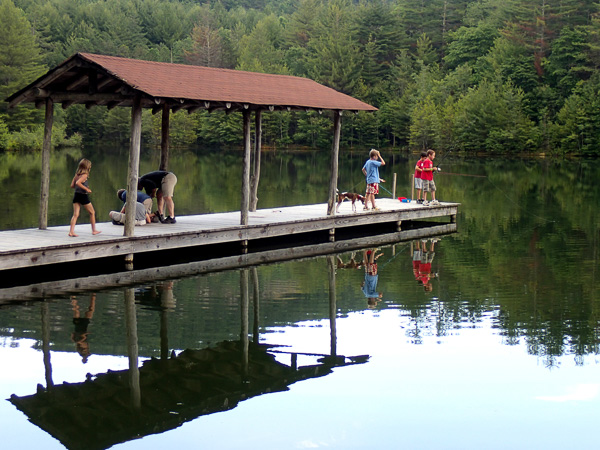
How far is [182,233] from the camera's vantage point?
16.1 m

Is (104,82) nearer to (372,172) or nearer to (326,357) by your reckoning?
(326,357)

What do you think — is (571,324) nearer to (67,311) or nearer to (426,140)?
(67,311)

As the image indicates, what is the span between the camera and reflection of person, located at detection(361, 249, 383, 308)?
1390cm

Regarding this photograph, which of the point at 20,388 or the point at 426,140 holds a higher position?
the point at 426,140

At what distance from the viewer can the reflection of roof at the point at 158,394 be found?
793cm

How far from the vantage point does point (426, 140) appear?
76750mm

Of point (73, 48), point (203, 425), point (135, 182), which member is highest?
point (73, 48)

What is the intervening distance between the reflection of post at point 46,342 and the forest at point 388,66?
5348 centimetres

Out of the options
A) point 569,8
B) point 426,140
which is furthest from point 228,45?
point 569,8

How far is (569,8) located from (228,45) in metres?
41.9

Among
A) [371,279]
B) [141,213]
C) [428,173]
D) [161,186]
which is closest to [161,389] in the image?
[371,279]

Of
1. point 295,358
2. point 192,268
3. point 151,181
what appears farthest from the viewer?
point 151,181

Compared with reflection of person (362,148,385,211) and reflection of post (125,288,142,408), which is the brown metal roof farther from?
reflection of post (125,288,142,408)

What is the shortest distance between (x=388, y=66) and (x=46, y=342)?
83197 mm
